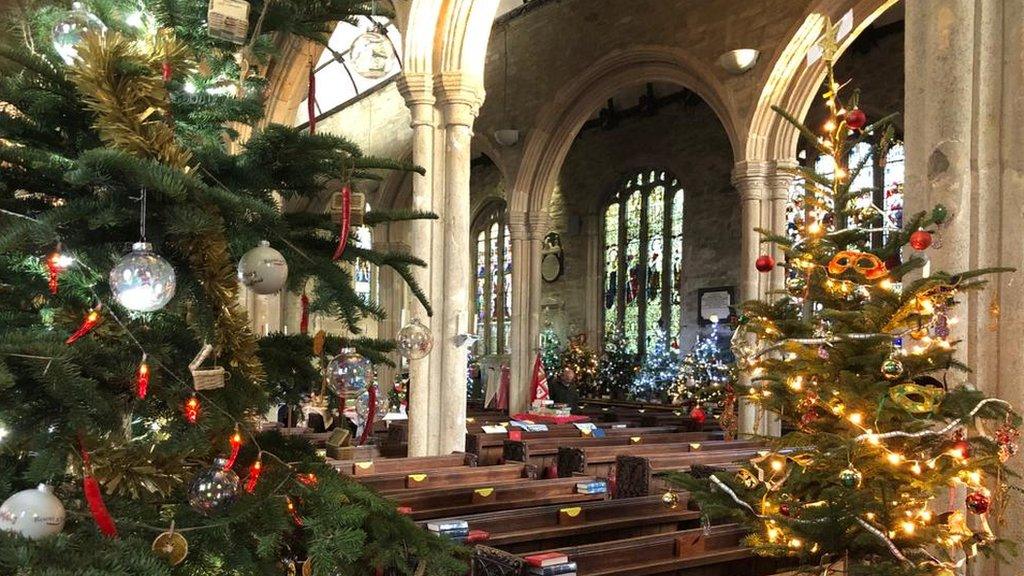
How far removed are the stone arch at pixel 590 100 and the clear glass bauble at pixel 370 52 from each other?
9264 millimetres

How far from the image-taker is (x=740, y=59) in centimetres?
1254

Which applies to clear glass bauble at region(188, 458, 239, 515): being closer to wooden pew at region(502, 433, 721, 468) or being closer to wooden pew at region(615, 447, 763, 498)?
wooden pew at region(615, 447, 763, 498)

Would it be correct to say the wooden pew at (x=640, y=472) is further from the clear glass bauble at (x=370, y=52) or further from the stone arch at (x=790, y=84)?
the stone arch at (x=790, y=84)

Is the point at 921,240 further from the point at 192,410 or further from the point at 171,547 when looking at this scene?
the point at 171,547

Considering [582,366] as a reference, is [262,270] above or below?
above

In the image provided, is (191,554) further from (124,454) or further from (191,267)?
(191,267)

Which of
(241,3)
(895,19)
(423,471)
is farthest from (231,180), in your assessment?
(895,19)

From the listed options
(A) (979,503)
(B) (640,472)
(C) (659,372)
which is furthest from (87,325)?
(C) (659,372)

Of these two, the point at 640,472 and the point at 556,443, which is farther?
the point at 556,443

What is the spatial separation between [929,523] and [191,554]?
97.3 inches

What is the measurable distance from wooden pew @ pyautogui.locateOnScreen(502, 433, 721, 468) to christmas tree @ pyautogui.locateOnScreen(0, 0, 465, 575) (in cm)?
621

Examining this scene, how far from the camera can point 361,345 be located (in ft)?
7.76

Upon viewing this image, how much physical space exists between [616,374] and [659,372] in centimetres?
117

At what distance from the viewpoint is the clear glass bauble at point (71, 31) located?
6.15 ft
